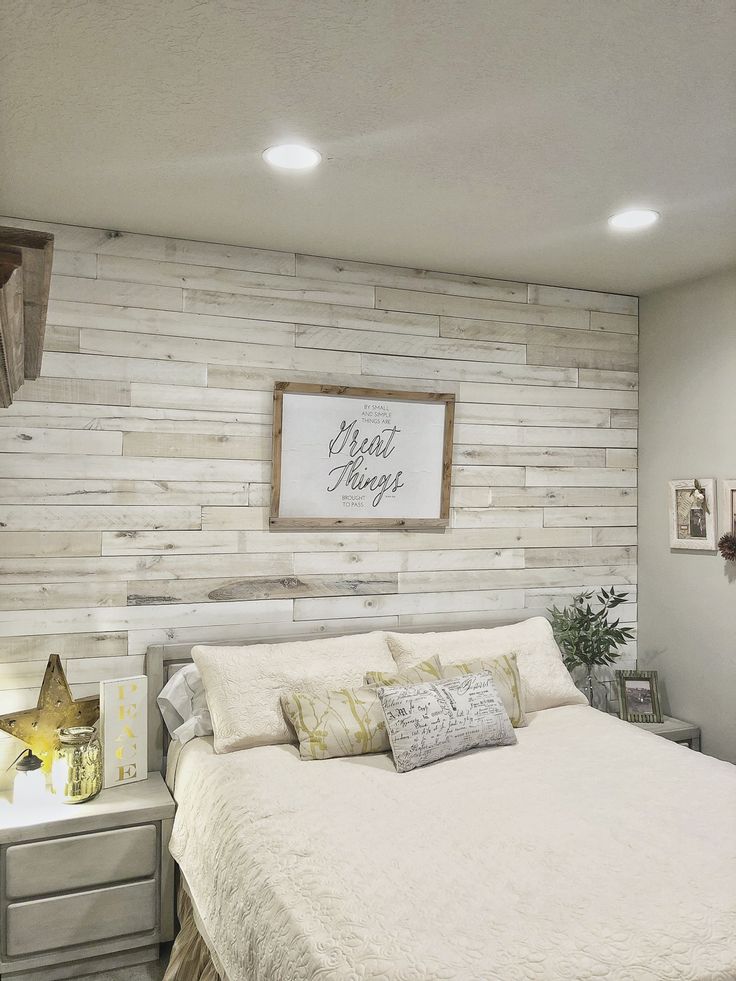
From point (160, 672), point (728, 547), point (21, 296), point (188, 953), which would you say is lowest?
point (188, 953)

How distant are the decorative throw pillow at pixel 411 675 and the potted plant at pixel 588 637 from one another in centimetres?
74

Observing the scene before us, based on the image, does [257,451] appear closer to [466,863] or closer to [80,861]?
[80,861]

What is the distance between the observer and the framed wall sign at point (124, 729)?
281 centimetres

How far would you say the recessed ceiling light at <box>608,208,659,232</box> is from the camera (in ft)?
9.11

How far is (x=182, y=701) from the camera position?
299 cm

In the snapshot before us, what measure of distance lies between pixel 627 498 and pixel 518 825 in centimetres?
221

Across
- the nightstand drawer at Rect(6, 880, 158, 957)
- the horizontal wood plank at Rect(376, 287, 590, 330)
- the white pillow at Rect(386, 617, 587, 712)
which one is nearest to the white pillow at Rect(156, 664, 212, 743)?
the nightstand drawer at Rect(6, 880, 158, 957)

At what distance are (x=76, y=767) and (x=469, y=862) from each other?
1426 millimetres

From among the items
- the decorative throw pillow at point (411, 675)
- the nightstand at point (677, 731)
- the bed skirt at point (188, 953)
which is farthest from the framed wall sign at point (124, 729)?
the nightstand at point (677, 731)

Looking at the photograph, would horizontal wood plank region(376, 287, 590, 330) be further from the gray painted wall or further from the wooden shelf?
the wooden shelf

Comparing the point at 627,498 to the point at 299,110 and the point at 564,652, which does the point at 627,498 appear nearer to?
the point at 564,652

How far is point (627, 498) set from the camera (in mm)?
3984

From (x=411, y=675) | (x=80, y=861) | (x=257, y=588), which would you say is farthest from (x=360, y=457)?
(x=80, y=861)

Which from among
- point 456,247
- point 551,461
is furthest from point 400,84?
point 551,461
